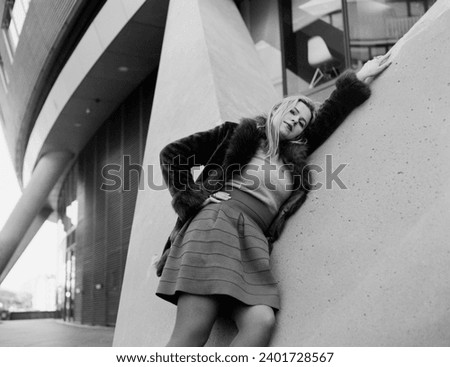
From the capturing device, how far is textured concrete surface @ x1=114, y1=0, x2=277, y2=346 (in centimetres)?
370

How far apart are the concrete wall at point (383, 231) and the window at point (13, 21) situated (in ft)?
39.8

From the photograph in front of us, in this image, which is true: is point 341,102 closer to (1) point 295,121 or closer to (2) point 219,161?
(1) point 295,121

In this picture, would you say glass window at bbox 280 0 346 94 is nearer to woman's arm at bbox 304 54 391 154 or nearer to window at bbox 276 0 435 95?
window at bbox 276 0 435 95

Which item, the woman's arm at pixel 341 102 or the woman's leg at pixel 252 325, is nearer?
the woman's leg at pixel 252 325

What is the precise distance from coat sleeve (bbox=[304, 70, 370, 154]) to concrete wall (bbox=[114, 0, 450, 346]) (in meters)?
0.06

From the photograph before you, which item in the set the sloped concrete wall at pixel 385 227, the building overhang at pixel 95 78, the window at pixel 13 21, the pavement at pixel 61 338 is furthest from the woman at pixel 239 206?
the window at pixel 13 21

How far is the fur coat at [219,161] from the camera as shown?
2770mm

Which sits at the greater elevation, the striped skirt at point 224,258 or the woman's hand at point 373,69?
the woman's hand at point 373,69

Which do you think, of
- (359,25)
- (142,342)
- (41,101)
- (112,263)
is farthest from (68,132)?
(142,342)

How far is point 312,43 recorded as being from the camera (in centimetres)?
842

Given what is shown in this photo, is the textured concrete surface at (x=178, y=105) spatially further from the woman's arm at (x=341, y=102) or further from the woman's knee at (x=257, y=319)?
the woman's arm at (x=341, y=102)

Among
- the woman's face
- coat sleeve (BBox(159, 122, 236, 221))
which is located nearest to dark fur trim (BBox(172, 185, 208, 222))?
coat sleeve (BBox(159, 122, 236, 221))

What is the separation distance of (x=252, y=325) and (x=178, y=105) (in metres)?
2.86
